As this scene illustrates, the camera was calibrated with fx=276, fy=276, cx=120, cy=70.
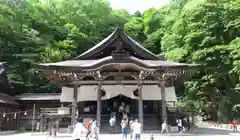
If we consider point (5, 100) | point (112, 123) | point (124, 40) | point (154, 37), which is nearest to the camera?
point (112, 123)

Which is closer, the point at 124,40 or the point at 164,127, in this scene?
the point at 164,127

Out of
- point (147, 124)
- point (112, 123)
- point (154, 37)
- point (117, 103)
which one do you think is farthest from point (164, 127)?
point (154, 37)

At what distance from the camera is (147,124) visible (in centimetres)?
1959

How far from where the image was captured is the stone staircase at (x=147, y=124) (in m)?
18.7

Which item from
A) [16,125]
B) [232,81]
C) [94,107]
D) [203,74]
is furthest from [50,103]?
[232,81]

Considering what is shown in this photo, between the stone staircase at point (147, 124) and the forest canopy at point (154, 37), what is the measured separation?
237 inches

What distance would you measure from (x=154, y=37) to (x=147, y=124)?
21.1 meters

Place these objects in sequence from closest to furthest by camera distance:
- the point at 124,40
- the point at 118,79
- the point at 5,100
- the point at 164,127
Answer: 1. the point at 164,127
2. the point at 118,79
3. the point at 124,40
4. the point at 5,100

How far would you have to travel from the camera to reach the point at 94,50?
2117cm

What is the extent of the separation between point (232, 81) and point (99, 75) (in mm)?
14608

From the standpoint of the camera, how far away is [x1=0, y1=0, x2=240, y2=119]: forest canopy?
2677 cm

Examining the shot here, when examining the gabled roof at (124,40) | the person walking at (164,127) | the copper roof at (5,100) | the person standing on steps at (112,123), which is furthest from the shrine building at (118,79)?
the copper roof at (5,100)

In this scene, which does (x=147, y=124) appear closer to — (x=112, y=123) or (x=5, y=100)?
(x=112, y=123)

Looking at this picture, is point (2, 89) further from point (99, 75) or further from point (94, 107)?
point (99, 75)
